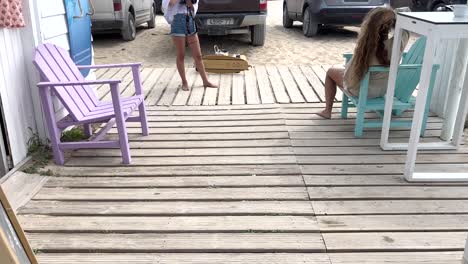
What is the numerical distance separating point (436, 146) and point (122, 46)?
7281 mm

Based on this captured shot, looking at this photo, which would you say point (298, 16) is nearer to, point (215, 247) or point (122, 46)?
point (122, 46)

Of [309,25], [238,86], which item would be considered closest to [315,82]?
[238,86]

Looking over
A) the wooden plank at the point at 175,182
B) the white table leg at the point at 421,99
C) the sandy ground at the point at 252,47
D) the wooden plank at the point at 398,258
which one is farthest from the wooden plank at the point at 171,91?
the wooden plank at the point at 398,258

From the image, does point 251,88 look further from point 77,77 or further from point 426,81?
point 426,81

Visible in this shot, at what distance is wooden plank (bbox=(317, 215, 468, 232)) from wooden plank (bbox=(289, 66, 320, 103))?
2433 millimetres

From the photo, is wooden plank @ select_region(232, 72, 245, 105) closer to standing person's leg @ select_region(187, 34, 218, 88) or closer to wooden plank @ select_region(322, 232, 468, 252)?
standing person's leg @ select_region(187, 34, 218, 88)

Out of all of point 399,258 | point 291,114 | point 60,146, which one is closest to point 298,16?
point 291,114

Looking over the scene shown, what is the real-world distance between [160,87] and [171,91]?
0.84ft

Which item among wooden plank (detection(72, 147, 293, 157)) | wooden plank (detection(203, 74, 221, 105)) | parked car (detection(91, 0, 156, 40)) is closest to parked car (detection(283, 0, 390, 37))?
parked car (detection(91, 0, 156, 40))

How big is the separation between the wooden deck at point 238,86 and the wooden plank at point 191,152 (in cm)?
136

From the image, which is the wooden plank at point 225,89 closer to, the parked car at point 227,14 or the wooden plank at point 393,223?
the parked car at point 227,14

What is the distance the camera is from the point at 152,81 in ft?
19.1

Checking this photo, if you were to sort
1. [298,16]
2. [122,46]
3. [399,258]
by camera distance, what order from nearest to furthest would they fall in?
1. [399,258]
2. [122,46]
3. [298,16]

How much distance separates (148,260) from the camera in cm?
215
